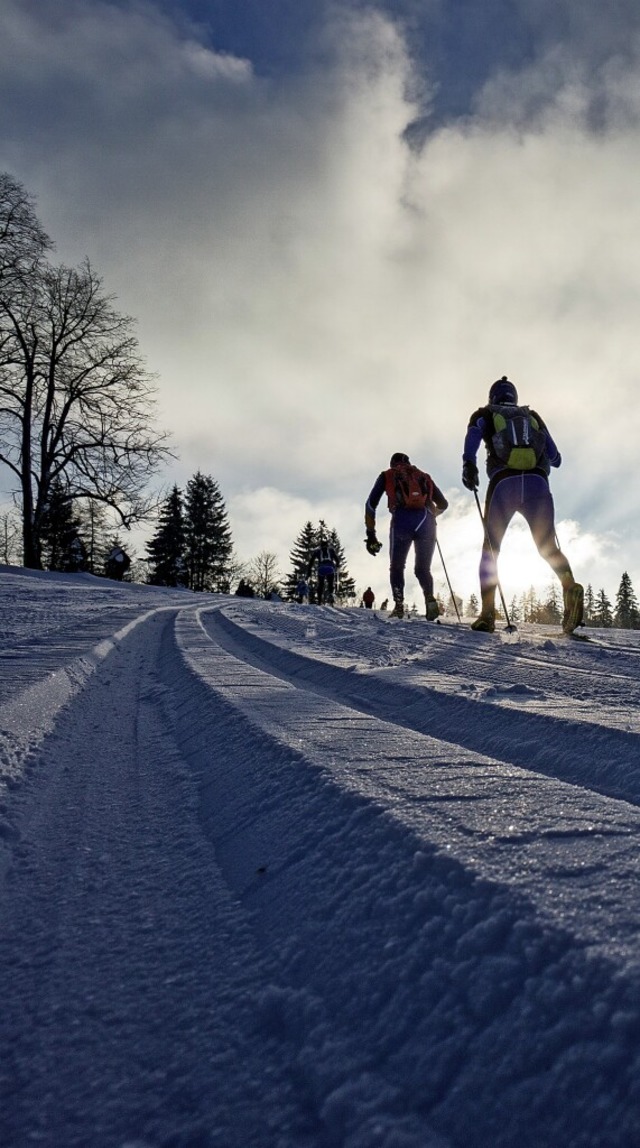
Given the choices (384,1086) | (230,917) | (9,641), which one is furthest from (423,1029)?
(9,641)

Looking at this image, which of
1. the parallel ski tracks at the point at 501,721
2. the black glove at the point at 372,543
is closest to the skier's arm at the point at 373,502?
the black glove at the point at 372,543

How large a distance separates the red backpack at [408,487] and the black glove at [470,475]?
5.93 feet

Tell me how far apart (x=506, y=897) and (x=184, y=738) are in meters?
1.28

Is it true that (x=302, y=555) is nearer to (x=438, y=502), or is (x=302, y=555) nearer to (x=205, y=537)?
(x=205, y=537)

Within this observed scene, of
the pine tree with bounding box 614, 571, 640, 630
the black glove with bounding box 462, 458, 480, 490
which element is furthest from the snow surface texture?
the pine tree with bounding box 614, 571, 640, 630

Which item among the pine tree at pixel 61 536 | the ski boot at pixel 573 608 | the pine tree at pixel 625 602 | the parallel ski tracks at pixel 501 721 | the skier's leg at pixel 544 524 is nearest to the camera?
the parallel ski tracks at pixel 501 721

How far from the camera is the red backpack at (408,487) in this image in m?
7.38

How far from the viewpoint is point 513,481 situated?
15.6ft

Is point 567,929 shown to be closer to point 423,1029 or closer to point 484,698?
point 423,1029

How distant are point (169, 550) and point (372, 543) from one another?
3812 centimetres

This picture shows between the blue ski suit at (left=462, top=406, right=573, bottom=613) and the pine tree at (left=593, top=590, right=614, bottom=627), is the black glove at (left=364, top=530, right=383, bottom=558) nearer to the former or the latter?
the blue ski suit at (left=462, top=406, right=573, bottom=613)

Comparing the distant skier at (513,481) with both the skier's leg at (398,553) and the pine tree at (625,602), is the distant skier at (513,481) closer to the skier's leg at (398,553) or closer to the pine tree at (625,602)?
the skier's leg at (398,553)

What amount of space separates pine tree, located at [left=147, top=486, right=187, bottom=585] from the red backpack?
1514 inches

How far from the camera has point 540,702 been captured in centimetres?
196
